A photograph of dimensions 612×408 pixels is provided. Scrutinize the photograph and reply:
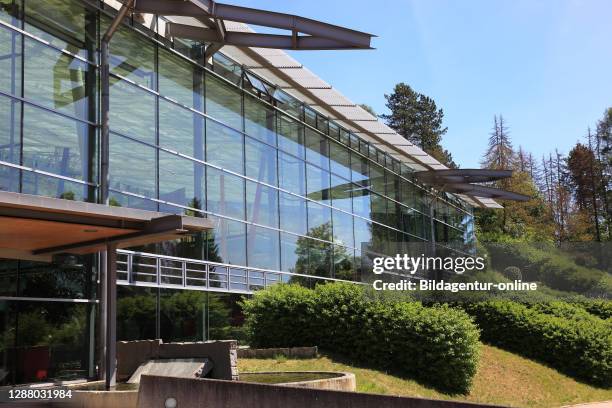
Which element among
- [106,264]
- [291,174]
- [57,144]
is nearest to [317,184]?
[291,174]

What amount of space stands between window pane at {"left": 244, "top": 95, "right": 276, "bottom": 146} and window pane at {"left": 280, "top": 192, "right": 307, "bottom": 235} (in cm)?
209

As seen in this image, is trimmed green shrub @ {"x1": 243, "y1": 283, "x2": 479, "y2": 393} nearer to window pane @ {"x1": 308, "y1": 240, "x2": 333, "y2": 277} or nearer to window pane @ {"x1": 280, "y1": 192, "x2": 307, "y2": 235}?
window pane @ {"x1": 280, "y1": 192, "x2": 307, "y2": 235}

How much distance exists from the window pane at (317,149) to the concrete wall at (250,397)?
1906 centimetres

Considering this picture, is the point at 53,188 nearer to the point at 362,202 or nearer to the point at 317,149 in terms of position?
the point at 317,149

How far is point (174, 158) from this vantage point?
20.9 metres

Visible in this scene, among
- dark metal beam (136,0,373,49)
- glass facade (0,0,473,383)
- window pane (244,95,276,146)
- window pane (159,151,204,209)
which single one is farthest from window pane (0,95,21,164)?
window pane (244,95,276,146)

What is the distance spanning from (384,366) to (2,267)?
911 cm

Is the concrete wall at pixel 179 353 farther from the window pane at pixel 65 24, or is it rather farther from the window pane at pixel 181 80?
the window pane at pixel 181 80

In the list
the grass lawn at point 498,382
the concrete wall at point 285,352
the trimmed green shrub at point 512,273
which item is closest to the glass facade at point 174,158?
the concrete wall at point 285,352

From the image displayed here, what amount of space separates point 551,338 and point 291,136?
11.6 metres

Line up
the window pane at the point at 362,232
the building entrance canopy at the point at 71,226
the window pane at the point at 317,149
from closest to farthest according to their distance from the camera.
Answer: the building entrance canopy at the point at 71,226 → the window pane at the point at 317,149 → the window pane at the point at 362,232

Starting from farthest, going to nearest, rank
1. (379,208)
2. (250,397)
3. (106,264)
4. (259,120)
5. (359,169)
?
(379,208) < (359,169) < (259,120) < (106,264) < (250,397)

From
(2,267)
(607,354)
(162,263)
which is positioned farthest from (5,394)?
(607,354)

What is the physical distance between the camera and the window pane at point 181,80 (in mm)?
21156
